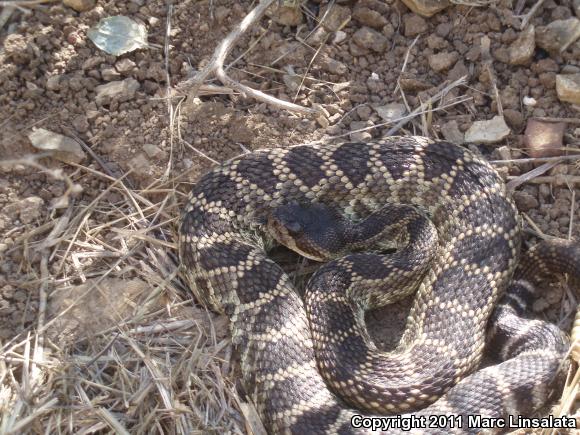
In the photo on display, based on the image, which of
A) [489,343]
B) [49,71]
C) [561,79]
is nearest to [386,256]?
[489,343]

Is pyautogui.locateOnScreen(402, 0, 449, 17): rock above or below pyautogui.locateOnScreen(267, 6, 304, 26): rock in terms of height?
above

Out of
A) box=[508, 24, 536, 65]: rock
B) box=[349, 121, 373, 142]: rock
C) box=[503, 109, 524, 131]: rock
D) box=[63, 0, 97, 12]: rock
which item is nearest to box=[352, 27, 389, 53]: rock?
box=[349, 121, 373, 142]: rock

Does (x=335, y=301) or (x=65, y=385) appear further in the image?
(x=335, y=301)

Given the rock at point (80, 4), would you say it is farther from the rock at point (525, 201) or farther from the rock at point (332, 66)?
the rock at point (525, 201)

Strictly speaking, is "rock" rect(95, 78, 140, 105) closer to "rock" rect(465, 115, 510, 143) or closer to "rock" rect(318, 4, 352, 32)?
"rock" rect(318, 4, 352, 32)

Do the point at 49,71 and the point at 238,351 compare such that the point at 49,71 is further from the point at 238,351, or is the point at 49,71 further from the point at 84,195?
the point at 238,351

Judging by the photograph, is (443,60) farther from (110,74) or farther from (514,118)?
(110,74)
